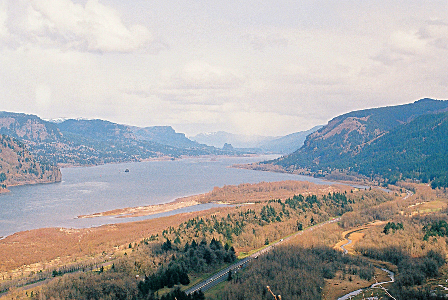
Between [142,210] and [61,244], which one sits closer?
[61,244]

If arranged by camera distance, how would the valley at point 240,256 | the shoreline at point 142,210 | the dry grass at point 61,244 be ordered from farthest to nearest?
the shoreline at point 142,210, the dry grass at point 61,244, the valley at point 240,256

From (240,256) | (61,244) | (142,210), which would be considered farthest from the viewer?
(142,210)

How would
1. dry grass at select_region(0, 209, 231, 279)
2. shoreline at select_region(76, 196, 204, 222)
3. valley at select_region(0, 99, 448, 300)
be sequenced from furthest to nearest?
shoreline at select_region(76, 196, 204, 222) < dry grass at select_region(0, 209, 231, 279) < valley at select_region(0, 99, 448, 300)

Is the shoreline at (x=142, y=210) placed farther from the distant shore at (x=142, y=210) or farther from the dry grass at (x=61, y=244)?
the dry grass at (x=61, y=244)

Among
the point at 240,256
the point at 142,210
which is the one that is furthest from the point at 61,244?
the point at 142,210

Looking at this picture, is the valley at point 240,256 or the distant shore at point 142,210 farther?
the distant shore at point 142,210

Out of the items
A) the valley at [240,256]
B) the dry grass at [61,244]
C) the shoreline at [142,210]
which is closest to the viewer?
the valley at [240,256]

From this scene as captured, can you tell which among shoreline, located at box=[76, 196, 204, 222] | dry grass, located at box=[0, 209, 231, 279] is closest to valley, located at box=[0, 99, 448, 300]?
dry grass, located at box=[0, 209, 231, 279]

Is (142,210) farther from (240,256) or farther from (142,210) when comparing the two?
(240,256)

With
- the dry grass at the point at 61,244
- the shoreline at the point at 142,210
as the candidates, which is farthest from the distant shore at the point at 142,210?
the dry grass at the point at 61,244

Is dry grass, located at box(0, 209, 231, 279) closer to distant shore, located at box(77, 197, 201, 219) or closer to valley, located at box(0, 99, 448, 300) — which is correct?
valley, located at box(0, 99, 448, 300)

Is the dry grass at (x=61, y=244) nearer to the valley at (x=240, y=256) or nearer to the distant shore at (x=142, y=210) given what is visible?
the valley at (x=240, y=256)
